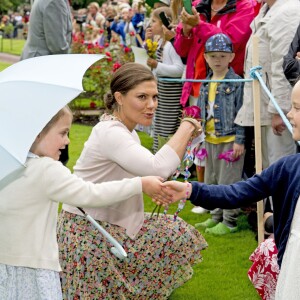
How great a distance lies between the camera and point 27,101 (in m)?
3.33

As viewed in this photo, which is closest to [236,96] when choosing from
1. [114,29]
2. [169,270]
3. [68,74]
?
[169,270]

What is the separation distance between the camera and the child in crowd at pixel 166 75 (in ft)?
25.4

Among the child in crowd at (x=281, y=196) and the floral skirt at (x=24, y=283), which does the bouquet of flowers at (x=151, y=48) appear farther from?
the floral skirt at (x=24, y=283)

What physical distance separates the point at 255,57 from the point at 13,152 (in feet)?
7.15

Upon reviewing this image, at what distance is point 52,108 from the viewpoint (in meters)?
3.32

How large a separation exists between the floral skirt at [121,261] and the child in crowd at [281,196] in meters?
0.92

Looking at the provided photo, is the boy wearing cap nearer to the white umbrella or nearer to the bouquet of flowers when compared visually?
the bouquet of flowers

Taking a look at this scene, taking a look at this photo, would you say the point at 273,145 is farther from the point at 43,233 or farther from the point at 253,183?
the point at 43,233

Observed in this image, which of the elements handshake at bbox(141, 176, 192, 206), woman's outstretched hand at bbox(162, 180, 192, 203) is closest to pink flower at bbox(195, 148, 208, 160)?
handshake at bbox(141, 176, 192, 206)

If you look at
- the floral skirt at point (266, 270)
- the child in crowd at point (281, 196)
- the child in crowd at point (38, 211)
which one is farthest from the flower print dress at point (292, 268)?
the floral skirt at point (266, 270)

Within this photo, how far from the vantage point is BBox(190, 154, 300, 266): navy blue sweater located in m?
3.26

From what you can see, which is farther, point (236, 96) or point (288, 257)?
point (236, 96)

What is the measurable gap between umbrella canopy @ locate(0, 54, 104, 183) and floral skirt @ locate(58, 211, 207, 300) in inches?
41.2

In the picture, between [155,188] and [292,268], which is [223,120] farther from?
[292,268]
